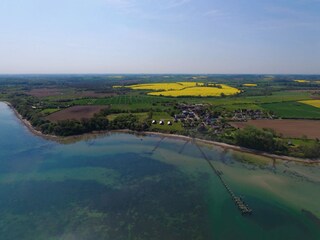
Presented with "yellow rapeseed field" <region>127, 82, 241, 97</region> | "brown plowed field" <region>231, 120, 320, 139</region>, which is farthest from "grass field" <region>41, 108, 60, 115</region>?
"brown plowed field" <region>231, 120, 320, 139</region>

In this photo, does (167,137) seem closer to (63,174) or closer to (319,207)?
(63,174)

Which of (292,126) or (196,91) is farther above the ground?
(292,126)

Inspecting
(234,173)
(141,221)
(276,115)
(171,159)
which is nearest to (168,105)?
(276,115)

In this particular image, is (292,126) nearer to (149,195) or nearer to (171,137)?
(171,137)

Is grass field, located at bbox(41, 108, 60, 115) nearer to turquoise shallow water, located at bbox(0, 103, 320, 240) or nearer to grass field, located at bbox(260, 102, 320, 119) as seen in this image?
turquoise shallow water, located at bbox(0, 103, 320, 240)

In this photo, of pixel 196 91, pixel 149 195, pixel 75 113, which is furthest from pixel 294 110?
pixel 75 113

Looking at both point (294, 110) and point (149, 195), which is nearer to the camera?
point (149, 195)
